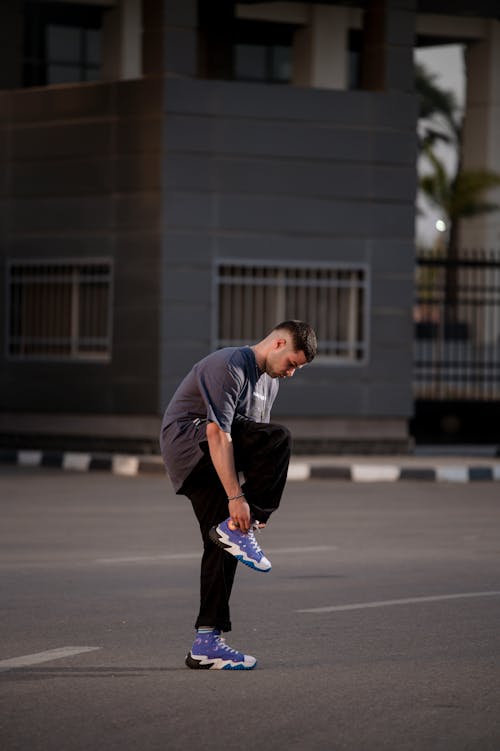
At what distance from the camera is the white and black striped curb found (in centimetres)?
2019

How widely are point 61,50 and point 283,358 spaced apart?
29.7 metres

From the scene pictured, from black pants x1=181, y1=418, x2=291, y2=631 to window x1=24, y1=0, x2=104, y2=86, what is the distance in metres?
29.1

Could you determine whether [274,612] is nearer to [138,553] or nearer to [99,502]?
[138,553]

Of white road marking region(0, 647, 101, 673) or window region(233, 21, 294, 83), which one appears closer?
white road marking region(0, 647, 101, 673)

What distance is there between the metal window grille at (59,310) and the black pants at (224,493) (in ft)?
51.6

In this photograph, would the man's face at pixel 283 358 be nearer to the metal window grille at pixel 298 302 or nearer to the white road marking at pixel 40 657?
the white road marking at pixel 40 657

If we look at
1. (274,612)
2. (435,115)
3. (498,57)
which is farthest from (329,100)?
(435,115)

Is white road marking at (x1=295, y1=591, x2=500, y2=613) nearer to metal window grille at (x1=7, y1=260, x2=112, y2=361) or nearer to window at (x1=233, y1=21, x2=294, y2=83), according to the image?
metal window grille at (x1=7, y1=260, x2=112, y2=361)

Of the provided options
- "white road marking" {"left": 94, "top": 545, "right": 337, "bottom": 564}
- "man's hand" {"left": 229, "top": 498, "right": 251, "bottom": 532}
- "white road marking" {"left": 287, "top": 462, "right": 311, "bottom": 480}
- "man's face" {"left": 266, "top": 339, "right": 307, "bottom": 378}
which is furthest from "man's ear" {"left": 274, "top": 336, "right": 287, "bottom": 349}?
"white road marking" {"left": 287, "top": 462, "right": 311, "bottom": 480}

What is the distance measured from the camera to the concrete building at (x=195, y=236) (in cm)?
2230

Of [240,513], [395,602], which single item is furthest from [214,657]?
[395,602]

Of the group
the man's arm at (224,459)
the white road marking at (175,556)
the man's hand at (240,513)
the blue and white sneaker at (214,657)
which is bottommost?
the white road marking at (175,556)

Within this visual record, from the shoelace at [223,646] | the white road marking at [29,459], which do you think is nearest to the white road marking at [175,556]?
the shoelace at [223,646]

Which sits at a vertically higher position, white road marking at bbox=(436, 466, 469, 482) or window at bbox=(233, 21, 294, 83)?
window at bbox=(233, 21, 294, 83)
